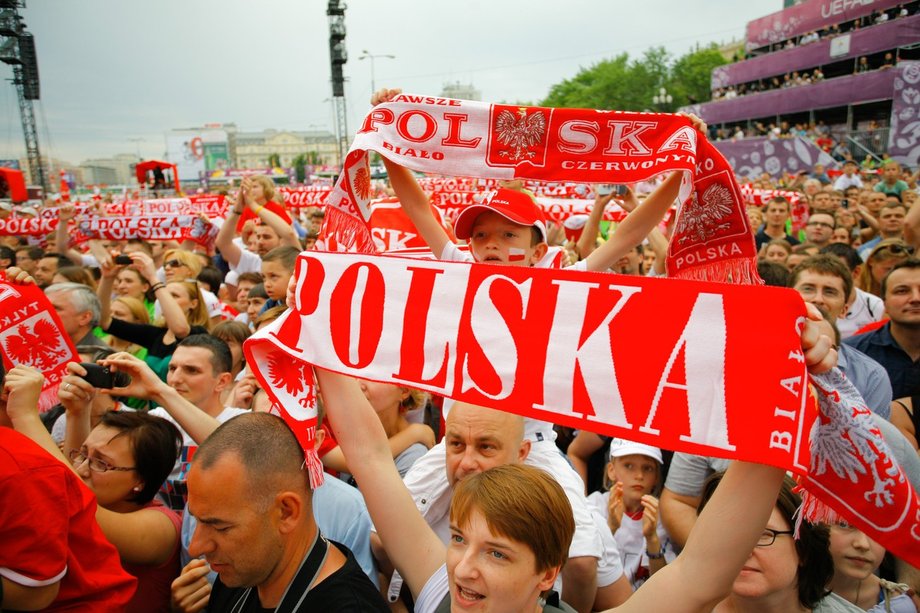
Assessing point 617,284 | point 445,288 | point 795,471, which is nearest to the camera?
point 795,471

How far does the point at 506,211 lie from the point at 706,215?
2.89 ft

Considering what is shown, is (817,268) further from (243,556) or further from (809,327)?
(243,556)

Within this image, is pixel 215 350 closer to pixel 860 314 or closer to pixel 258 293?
pixel 258 293

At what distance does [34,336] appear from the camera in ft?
10.3

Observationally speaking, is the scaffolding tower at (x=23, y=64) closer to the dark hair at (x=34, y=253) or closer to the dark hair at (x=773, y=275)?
the dark hair at (x=34, y=253)

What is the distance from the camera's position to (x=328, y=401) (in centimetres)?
207

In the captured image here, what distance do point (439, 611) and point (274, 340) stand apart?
2.98ft

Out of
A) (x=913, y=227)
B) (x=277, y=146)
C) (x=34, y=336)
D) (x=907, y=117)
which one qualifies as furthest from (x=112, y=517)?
(x=277, y=146)

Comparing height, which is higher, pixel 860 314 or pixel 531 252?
pixel 531 252

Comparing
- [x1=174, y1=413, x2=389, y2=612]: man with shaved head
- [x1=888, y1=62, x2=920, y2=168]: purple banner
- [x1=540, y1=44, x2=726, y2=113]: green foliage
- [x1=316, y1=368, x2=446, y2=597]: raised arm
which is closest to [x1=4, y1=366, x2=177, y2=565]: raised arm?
[x1=174, y1=413, x2=389, y2=612]: man with shaved head

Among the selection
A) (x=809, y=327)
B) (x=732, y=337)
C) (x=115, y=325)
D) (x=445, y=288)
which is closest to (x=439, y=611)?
(x=445, y=288)

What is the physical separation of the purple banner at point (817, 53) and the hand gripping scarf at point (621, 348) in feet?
94.2

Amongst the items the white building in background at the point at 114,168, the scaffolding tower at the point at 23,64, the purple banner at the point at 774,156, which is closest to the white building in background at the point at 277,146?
the white building in background at the point at 114,168

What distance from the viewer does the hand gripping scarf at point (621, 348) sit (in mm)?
1455
